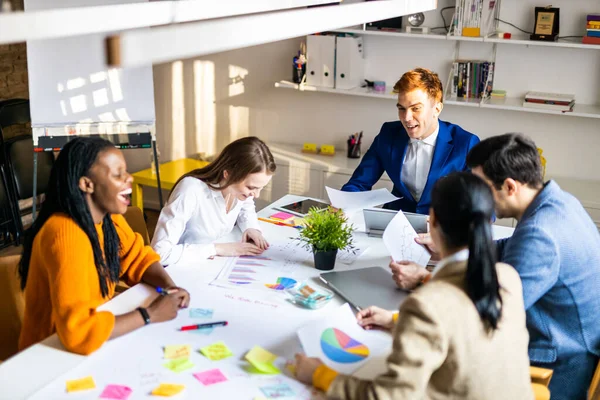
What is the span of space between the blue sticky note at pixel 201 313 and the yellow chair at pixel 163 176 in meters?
2.66

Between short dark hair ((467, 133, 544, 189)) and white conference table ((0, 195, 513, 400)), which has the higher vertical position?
short dark hair ((467, 133, 544, 189))

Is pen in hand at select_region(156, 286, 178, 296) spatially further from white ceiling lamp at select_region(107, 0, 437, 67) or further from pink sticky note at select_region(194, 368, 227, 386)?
white ceiling lamp at select_region(107, 0, 437, 67)

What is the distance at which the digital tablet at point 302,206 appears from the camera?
3137 millimetres

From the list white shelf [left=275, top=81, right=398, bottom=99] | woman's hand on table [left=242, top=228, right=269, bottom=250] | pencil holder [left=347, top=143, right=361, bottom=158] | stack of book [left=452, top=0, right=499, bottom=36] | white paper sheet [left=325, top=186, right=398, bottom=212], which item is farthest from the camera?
pencil holder [left=347, top=143, right=361, bottom=158]

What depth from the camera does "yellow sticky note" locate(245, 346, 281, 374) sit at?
177cm

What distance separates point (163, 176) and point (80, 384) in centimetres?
326

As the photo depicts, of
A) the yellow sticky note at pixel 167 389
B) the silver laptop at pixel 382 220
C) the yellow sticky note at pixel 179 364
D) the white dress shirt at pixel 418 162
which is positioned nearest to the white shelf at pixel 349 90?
the white dress shirt at pixel 418 162

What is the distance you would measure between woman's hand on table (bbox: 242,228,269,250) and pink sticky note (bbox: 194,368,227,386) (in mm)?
909

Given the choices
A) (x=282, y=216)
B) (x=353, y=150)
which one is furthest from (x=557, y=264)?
(x=353, y=150)

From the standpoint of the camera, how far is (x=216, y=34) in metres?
1.40

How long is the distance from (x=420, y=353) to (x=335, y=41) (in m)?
3.42

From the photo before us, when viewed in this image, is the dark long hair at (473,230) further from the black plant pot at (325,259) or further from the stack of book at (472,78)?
the stack of book at (472,78)

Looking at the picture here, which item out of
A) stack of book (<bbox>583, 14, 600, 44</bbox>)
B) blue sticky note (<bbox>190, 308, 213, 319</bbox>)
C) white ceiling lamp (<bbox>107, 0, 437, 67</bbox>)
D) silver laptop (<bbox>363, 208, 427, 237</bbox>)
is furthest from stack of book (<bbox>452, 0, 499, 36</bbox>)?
blue sticky note (<bbox>190, 308, 213, 319</bbox>)

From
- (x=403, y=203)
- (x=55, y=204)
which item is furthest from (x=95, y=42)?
(x=55, y=204)
